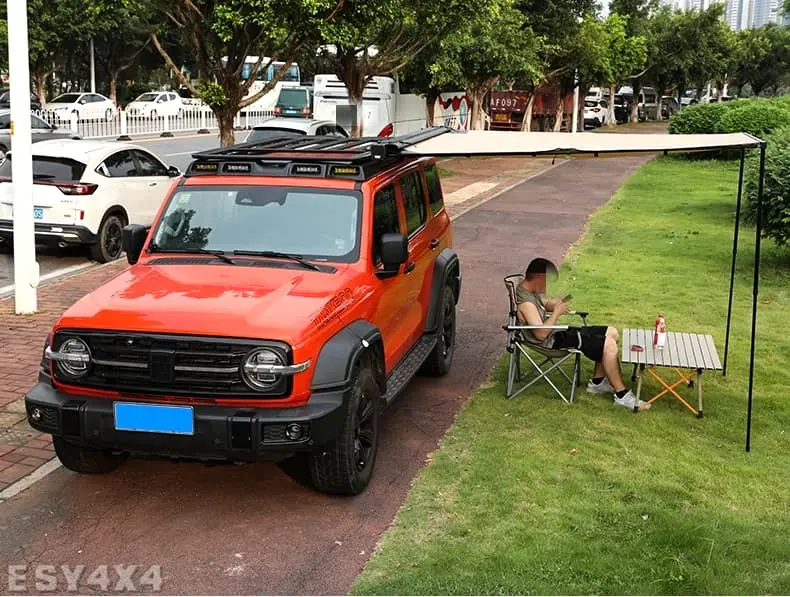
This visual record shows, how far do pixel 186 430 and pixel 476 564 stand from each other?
159cm

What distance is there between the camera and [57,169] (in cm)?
1190

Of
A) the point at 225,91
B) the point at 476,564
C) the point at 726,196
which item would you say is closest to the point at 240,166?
the point at 476,564

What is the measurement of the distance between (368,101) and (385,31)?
814 cm

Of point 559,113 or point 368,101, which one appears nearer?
point 368,101

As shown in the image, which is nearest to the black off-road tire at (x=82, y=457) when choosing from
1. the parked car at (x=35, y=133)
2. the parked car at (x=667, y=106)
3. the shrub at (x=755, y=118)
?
the parked car at (x=35, y=133)

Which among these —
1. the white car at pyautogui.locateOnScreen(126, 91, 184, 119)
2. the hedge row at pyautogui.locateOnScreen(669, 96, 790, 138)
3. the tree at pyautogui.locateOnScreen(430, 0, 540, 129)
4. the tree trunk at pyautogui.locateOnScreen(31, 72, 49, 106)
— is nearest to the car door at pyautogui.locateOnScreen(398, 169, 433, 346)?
the hedge row at pyautogui.locateOnScreen(669, 96, 790, 138)

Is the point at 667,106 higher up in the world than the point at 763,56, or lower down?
lower down

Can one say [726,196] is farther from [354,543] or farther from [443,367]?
[354,543]

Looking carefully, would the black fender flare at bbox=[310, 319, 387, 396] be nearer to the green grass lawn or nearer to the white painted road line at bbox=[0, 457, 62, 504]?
the green grass lawn

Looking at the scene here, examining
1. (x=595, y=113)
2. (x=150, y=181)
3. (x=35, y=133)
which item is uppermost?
(x=595, y=113)

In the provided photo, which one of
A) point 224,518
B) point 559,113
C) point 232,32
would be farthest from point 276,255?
point 559,113

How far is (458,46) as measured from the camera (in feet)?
88.5

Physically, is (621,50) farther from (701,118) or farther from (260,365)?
(260,365)

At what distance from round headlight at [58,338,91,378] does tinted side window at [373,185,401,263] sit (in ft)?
6.11
